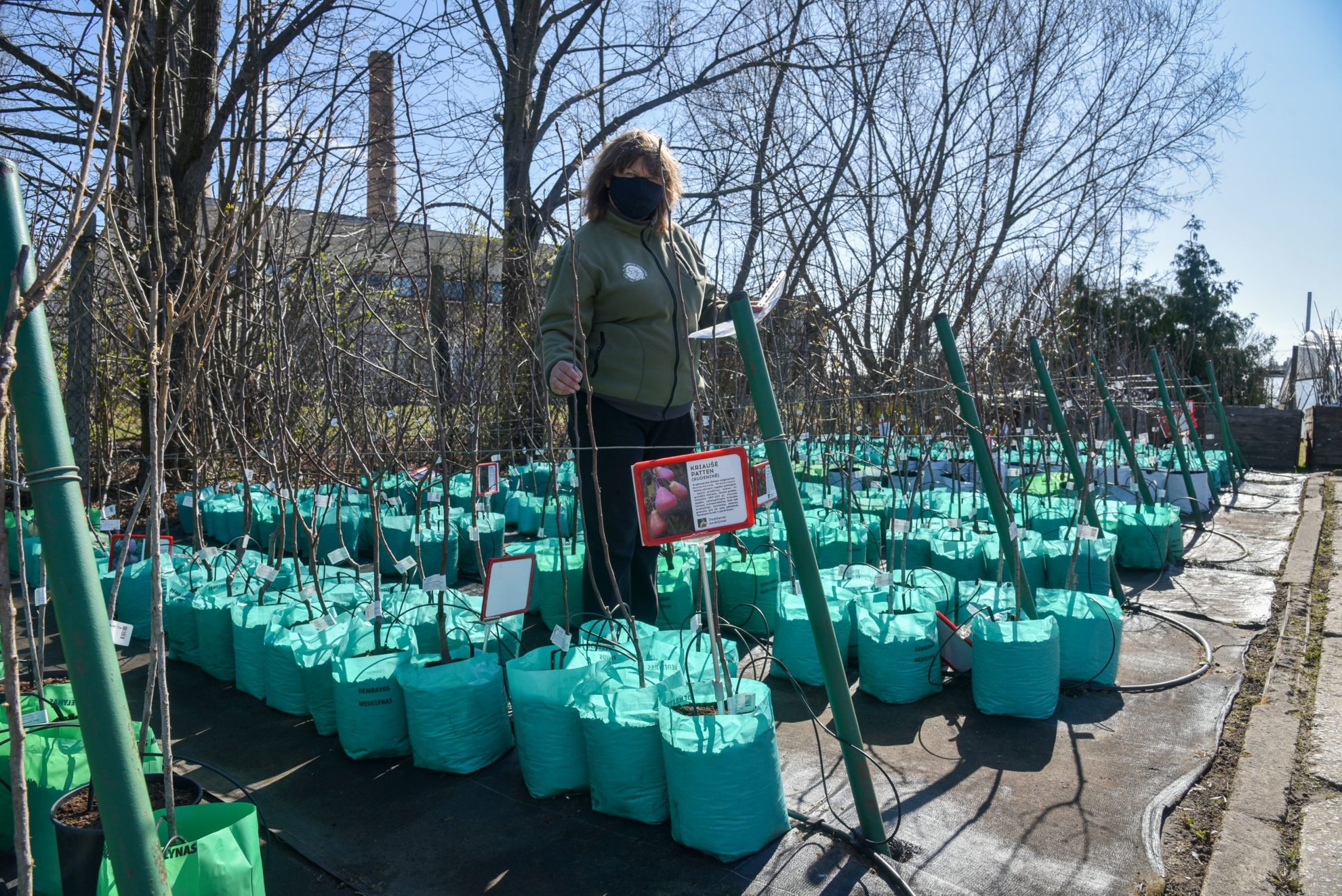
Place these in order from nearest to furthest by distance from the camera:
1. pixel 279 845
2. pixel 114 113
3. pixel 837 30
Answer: pixel 114 113
pixel 279 845
pixel 837 30

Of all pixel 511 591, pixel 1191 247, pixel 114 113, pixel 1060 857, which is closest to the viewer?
pixel 114 113

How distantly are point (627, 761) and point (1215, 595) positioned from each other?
4.06 meters

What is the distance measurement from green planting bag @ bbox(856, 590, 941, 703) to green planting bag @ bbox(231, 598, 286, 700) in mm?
2254

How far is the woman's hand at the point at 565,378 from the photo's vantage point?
2.57 m

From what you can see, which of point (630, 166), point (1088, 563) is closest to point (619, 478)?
point (630, 166)

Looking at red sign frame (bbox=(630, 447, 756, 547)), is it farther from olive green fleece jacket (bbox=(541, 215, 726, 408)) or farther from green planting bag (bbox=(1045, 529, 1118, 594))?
green planting bag (bbox=(1045, 529, 1118, 594))

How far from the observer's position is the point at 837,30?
10789mm

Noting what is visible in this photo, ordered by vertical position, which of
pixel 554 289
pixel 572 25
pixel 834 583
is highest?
pixel 572 25

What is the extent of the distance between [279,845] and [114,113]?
6.13 ft

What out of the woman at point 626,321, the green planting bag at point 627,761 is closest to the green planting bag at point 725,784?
the green planting bag at point 627,761

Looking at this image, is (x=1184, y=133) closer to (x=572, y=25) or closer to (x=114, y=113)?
(x=572, y=25)

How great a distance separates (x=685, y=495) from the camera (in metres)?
2.13

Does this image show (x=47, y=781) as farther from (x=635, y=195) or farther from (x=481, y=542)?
(x=481, y=542)

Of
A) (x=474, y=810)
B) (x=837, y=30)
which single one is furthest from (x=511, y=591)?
(x=837, y=30)
